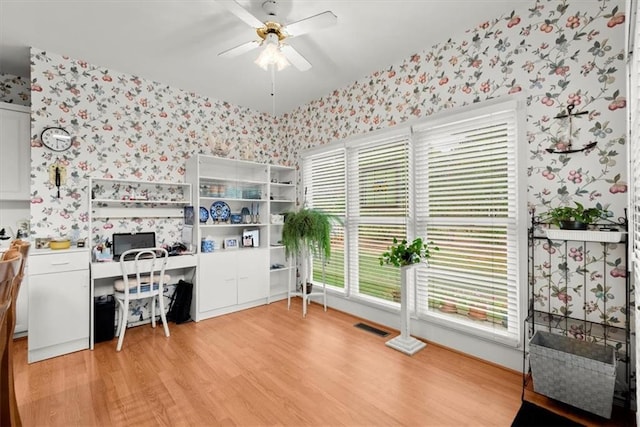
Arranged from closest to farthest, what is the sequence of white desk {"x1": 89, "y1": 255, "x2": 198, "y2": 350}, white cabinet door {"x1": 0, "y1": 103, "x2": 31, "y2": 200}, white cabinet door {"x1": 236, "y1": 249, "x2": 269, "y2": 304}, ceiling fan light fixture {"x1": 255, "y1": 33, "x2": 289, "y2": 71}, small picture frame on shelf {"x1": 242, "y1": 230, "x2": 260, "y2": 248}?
ceiling fan light fixture {"x1": 255, "y1": 33, "x2": 289, "y2": 71} → white desk {"x1": 89, "y1": 255, "x2": 198, "y2": 350} → white cabinet door {"x1": 0, "y1": 103, "x2": 31, "y2": 200} → white cabinet door {"x1": 236, "y1": 249, "x2": 269, "y2": 304} → small picture frame on shelf {"x1": 242, "y1": 230, "x2": 260, "y2": 248}

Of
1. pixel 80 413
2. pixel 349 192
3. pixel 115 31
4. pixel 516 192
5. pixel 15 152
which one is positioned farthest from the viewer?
pixel 349 192

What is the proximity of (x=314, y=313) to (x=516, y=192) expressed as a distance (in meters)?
2.53

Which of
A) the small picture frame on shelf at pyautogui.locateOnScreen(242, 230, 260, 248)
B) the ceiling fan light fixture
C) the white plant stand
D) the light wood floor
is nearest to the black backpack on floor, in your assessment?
the light wood floor

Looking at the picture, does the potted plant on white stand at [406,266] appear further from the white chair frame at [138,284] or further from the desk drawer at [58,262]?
the desk drawer at [58,262]

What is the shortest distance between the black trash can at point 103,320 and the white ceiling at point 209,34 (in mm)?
2443

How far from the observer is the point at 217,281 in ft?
11.7

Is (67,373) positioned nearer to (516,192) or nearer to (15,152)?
(15,152)

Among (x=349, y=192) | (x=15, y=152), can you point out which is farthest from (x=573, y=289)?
(x=15, y=152)

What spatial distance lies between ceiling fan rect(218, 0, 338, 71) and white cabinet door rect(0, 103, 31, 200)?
7.73ft

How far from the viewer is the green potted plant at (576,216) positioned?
184cm

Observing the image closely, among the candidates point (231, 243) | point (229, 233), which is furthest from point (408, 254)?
point (229, 233)

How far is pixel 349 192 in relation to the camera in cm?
366

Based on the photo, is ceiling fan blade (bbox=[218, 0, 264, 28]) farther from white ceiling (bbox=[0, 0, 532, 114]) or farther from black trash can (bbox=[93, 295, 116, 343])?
black trash can (bbox=[93, 295, 116, 343])

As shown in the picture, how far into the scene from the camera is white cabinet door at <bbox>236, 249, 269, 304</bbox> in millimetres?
3768
